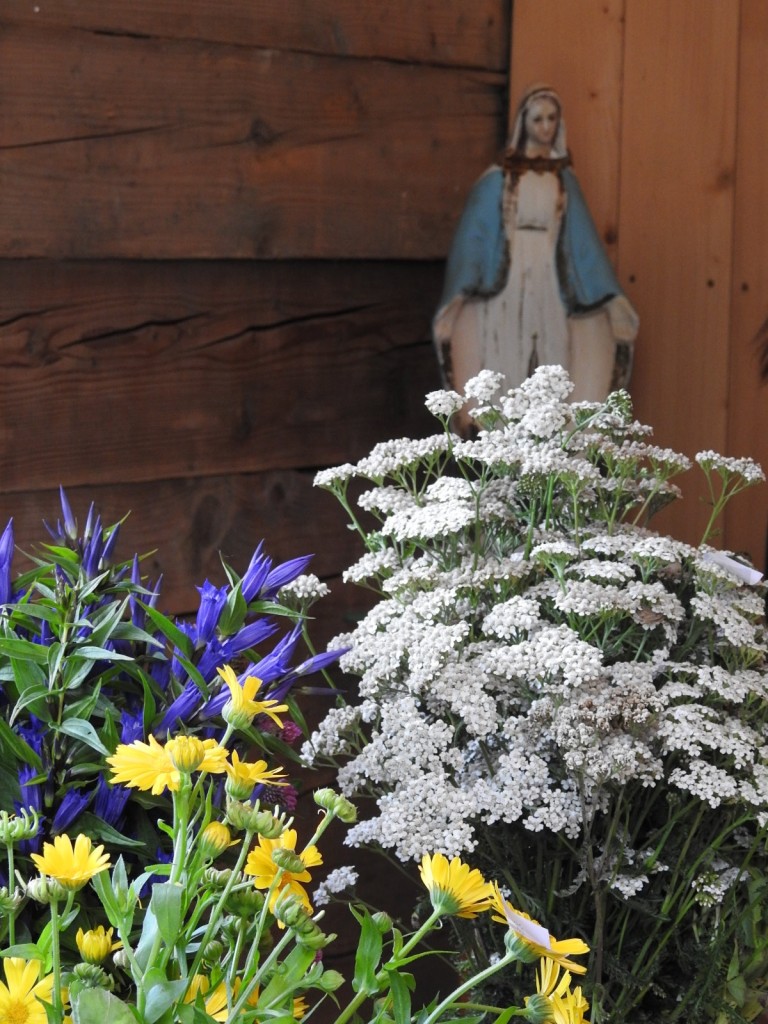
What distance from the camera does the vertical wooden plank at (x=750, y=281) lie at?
1.32 m

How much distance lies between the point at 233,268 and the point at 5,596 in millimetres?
607

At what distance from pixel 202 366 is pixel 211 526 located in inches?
5.7

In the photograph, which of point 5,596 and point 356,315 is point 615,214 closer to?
point 356,315

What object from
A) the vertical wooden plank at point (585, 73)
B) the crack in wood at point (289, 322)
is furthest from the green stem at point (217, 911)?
the vertical wooden plank at point (585, 73)

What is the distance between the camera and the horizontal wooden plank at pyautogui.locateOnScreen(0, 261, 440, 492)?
3.29 feet

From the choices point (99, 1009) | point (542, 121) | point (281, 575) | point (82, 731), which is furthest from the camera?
point (542, 121)

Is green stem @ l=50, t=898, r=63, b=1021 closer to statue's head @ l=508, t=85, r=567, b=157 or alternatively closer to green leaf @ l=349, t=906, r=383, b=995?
green leaf @ l=349, t=906, r=383, b=995

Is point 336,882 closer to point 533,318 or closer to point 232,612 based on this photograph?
point 232,612

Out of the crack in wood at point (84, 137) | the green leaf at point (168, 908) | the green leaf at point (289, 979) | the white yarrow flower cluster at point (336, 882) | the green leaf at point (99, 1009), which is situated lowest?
the white yarrow flower cluster at point (336, 882)

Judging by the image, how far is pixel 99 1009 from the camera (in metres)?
0.35

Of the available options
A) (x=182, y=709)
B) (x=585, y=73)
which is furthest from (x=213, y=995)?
(x=585, y=73)

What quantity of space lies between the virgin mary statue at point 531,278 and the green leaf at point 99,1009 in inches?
33.2

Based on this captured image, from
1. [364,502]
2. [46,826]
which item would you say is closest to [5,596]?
[46,826]

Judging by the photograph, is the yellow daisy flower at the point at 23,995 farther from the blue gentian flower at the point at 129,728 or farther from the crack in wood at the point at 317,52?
the crack in wood at the point at 317,52
